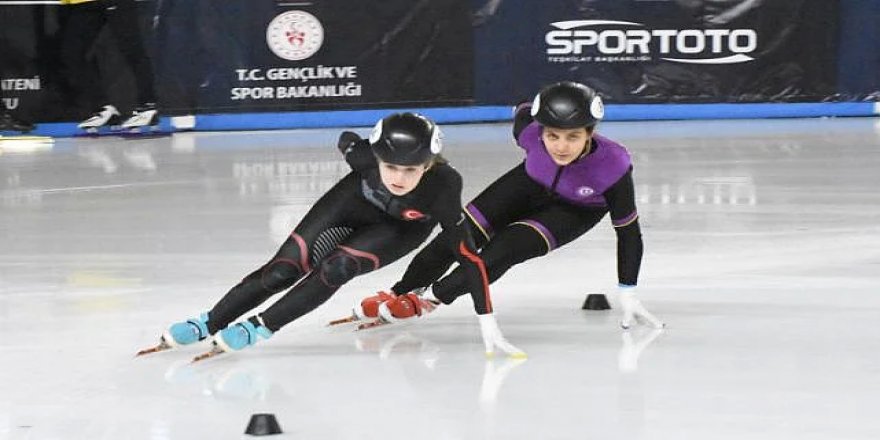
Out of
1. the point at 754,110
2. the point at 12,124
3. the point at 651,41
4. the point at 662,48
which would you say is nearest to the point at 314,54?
the point at 12,124

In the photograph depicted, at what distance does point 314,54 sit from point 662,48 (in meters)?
2.84

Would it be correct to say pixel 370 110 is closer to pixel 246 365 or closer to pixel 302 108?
pixel 302 108

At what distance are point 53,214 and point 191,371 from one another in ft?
10.9

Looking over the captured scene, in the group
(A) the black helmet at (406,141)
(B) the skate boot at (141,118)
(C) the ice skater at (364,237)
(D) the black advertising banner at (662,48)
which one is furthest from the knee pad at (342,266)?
(D) the black advertising banner at (662,48)

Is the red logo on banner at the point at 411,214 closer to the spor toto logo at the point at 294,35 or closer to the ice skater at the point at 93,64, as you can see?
the ice skater at the point at 93,64

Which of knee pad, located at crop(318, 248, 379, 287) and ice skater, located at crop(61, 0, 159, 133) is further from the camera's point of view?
ice skater, located at crop(61, 0, 159, 133)

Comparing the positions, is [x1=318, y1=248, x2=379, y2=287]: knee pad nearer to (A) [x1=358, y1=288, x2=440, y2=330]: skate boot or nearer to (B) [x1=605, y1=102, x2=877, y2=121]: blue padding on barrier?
(A) [x1=358, y1=288, x2=440, y2=330]: skate boot

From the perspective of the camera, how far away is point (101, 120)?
11.1 meters

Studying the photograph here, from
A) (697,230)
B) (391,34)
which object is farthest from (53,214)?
(391,34)

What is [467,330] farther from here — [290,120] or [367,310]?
[290,120]

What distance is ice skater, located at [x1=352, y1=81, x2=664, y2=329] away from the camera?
433 cm

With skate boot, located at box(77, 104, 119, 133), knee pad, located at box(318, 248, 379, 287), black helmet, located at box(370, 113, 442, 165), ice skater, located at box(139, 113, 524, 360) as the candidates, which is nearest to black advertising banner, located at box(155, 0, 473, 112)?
skate boot, located at box(77, 104, 119, 133)

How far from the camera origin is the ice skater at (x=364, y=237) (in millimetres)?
3936

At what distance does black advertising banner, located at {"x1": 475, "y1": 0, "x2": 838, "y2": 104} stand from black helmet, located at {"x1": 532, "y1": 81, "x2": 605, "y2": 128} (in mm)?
7675
